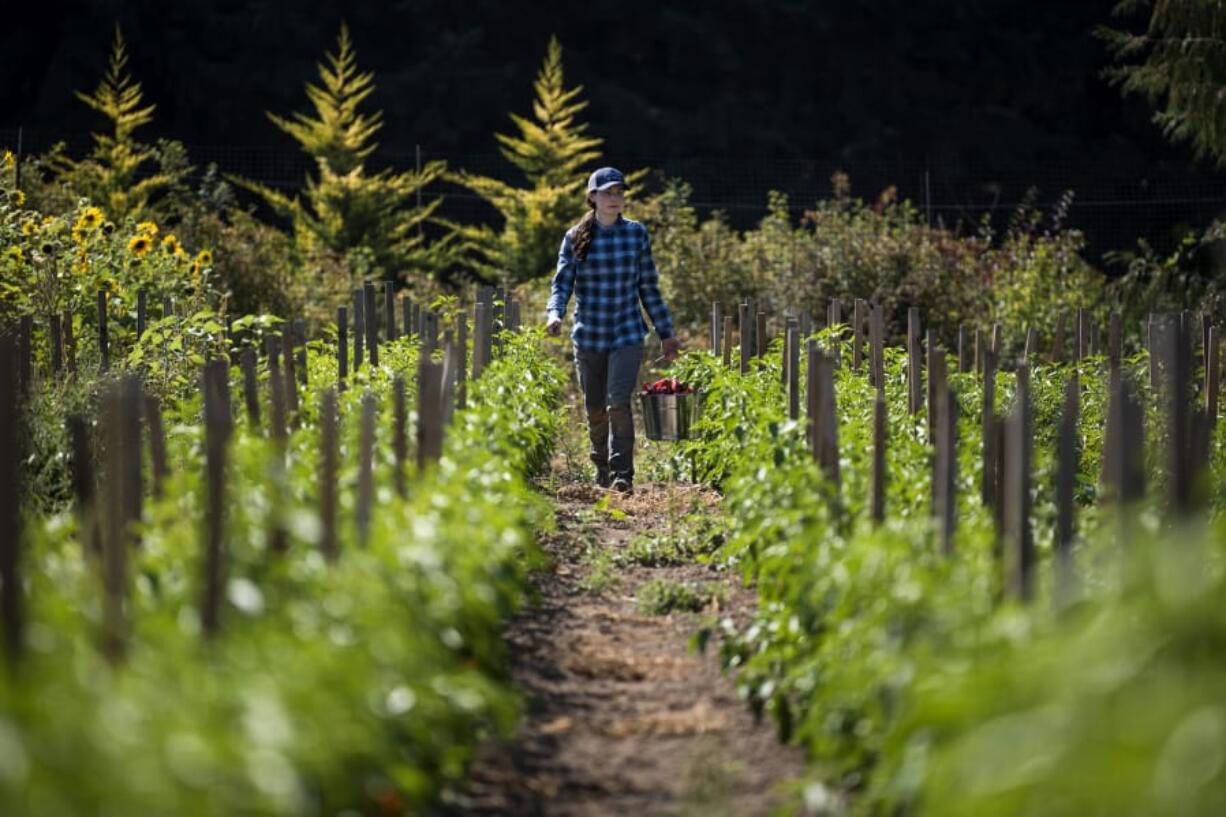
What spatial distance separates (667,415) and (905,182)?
15793 millimetres

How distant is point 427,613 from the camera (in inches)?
152

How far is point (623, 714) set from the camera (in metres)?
4.91

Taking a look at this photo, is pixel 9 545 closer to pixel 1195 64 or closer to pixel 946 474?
pixel 946 474

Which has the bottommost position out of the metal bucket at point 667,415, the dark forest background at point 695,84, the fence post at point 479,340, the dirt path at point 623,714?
the dirt path at point 623,714

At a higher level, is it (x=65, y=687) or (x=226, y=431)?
(x=226, y=431)

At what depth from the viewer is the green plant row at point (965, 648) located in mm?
2596

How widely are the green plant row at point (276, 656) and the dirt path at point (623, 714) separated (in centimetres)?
21

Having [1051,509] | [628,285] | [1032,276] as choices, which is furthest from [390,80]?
[1051,509]

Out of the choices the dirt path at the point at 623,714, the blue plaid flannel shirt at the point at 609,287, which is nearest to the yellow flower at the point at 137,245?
the blue plaid flannel shirt at the point at 609,287

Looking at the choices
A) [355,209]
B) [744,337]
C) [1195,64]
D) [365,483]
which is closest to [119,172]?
[355,209]

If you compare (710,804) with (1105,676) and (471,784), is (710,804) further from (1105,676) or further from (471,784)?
(1105,676)

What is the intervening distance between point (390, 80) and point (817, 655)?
22.0 m

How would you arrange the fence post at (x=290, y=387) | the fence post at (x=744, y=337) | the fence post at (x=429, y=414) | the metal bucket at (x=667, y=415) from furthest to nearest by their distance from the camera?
the metal bucket at (x=667, y=415) → the fence post at (x=744, y=337) → the fence post at (x=290, y=387) → the fence post at (x=429, y=414)

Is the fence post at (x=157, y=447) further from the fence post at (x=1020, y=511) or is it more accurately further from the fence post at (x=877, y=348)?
the fence post at (x=877, y=348)
